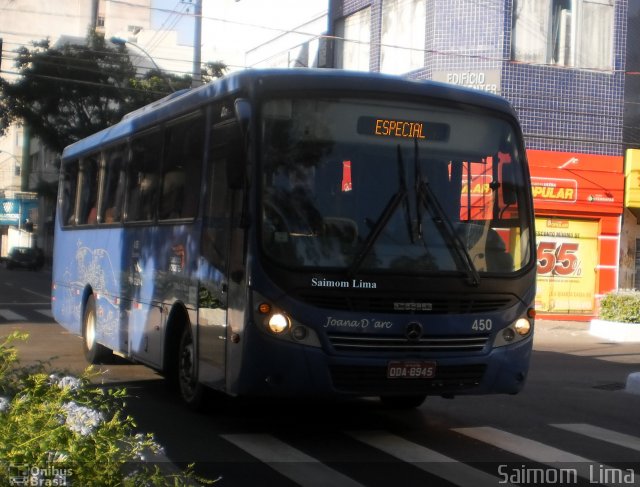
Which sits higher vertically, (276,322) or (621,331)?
(276,322)

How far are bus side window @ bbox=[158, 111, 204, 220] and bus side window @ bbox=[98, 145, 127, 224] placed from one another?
192cm

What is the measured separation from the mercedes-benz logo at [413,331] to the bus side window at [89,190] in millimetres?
6761

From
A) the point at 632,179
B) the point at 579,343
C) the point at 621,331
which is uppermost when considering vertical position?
the point at 632,179

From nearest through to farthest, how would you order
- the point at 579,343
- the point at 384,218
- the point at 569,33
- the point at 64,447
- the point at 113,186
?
1. the point at 64,447
2. the point at 384,218
3. the point at 113,186
4. the point at 579,343
5. the point at 569,33

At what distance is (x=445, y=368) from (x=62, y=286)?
9.17 m

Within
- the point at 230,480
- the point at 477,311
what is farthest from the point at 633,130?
the point at 230,480

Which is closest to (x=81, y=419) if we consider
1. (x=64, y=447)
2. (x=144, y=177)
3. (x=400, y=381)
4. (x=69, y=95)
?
(x=64, y=447)

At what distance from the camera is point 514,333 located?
9273 mm

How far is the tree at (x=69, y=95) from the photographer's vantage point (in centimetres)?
4759

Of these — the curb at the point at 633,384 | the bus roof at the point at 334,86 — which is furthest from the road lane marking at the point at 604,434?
the curb at the point at 633,384

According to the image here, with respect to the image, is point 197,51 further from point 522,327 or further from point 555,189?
point 522,327

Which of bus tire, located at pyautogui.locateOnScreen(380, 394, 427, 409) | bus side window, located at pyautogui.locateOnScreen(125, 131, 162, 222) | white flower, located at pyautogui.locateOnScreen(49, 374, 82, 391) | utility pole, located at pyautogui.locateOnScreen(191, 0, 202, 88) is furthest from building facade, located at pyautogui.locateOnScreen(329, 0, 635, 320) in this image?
white flower, located at pyautogui.locateOnScreen(49, 374, 82, 391)

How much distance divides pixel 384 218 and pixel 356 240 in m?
0.31

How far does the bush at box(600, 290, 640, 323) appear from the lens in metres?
24.0
